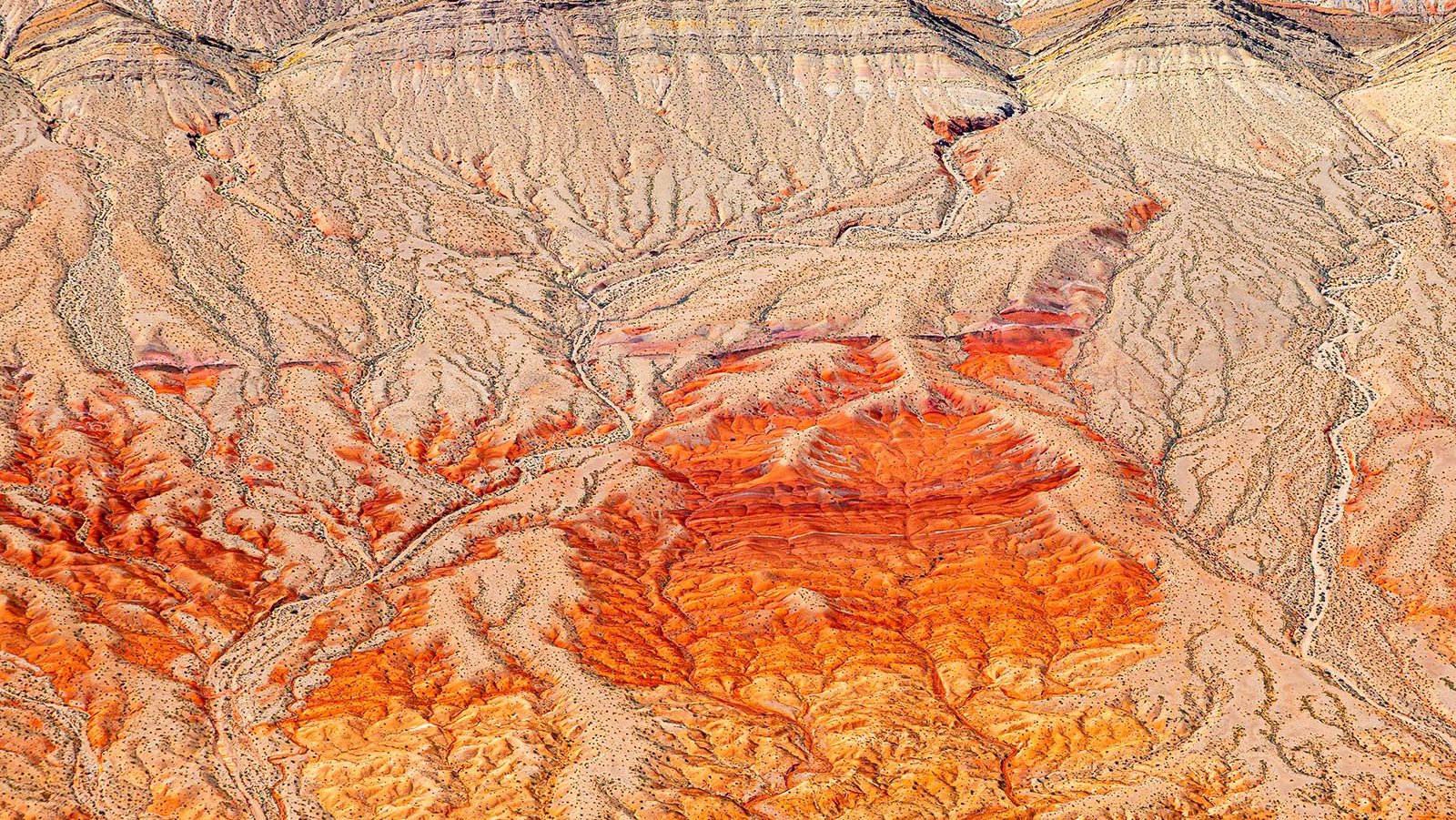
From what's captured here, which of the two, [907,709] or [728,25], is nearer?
[907,709]


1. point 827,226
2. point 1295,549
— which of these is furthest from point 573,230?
point 1295,549

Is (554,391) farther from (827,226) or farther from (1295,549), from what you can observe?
(1295,549)

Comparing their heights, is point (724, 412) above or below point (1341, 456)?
above

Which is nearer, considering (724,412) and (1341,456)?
(1341,456)

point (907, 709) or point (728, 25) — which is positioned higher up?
point (728, 25)

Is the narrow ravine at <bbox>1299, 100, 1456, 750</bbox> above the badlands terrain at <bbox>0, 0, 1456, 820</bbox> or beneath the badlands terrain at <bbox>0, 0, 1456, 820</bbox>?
beneath

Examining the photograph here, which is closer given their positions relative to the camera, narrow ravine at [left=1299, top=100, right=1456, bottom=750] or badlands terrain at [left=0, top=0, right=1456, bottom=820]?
badlands terrain at [left=0, top=0, right=1456, bottom=820]

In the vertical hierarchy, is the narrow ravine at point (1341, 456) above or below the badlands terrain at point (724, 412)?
below

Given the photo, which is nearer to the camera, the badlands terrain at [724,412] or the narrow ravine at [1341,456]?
the badlands terrain at [724,412]
